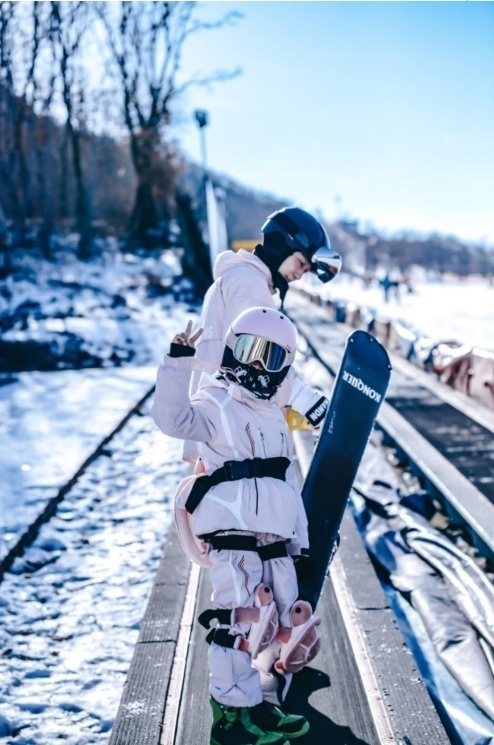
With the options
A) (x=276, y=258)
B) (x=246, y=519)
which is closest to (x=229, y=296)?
(x=276, y=258)

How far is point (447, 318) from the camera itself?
67.8 ft

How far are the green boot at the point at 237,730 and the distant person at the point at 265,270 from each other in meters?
1.64

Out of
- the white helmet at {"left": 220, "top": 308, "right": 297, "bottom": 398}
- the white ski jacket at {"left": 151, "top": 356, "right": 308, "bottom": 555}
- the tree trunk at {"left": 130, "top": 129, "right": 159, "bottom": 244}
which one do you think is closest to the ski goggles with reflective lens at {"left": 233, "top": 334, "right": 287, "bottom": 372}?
the white helmet at {"left": 220, "top": 308, "right": 297, "bottom": 398}

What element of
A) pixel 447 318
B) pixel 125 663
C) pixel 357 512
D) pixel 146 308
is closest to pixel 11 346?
pixel 146 308

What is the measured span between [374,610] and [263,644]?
1328 mm

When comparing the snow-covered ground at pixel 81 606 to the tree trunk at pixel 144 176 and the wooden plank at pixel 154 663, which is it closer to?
the wooden plank at pixel 154 663

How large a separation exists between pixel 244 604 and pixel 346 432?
4.18 feet

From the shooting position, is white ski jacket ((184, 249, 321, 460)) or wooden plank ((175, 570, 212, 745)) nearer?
wooden plank ((175, 570, 212, 745))

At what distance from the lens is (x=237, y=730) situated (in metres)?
2.38

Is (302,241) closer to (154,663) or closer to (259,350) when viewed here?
(259,350)

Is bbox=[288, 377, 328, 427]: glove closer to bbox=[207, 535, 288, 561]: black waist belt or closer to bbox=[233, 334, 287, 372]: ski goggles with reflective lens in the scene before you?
bbox=[233, 334, 287, 372]: ski goggles with reflective lens

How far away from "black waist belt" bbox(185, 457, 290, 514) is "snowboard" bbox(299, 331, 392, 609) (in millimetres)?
854

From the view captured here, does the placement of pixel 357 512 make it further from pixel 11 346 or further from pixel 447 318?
pixel 447 318

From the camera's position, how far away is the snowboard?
11.0 feet
